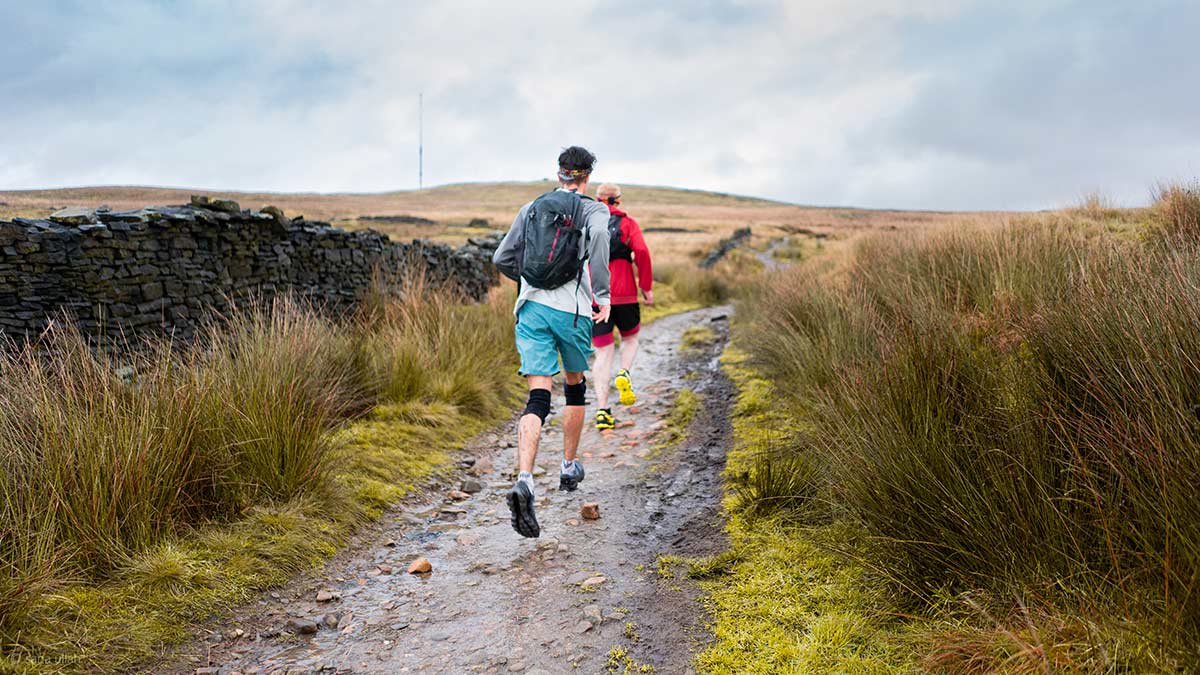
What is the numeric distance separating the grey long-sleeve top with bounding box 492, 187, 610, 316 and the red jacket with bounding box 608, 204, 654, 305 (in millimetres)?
2301

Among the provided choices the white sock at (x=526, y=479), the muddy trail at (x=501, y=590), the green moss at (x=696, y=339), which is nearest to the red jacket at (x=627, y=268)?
the muddy trail at (x=501, y=590)

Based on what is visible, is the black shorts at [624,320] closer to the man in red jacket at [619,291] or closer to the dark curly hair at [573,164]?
the man in red jacket at [619,291]

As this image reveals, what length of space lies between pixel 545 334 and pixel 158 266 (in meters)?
6.21

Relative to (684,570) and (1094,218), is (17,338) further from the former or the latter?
(1094,218)

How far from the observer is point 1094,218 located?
1080cm

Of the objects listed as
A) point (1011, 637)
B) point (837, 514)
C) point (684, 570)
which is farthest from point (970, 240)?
point (1011, 637)

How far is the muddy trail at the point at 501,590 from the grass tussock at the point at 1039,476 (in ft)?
2.74

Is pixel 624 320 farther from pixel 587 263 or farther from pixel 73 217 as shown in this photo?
pixel 73 217

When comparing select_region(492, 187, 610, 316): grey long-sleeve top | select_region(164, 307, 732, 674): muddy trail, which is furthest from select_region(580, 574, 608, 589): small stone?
select_region(492, 187, 610, 316): grey long-sleeve top

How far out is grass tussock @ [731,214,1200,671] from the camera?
228cm

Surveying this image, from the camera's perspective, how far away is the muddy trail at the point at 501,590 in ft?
10.5

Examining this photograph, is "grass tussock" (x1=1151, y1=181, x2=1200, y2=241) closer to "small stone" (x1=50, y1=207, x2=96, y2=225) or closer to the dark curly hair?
the dark curly hair

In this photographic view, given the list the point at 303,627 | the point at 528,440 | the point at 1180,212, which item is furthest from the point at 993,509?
the point at 1180,212

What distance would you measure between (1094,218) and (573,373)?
9.46 metres
